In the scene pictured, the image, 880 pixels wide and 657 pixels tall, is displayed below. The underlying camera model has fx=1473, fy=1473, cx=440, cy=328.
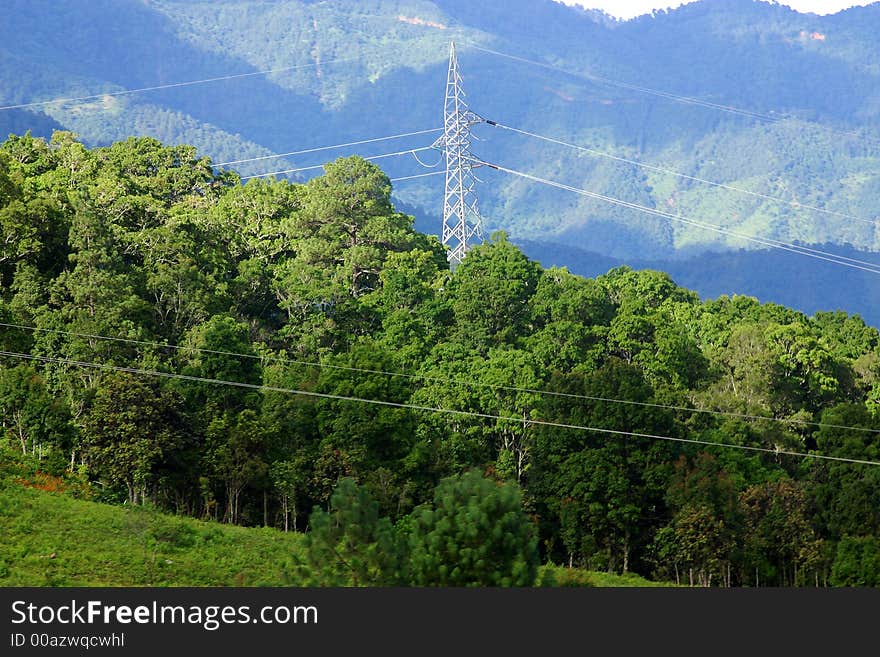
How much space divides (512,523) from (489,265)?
1356 inches

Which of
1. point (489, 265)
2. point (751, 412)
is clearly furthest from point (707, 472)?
point (489, 265)

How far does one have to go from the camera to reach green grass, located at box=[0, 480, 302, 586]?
1652 inches

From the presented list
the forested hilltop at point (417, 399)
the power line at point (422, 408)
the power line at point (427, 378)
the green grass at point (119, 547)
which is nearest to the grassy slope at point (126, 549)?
the green grass at point (119, 547)

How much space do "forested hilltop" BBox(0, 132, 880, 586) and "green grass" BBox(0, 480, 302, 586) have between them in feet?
9.79

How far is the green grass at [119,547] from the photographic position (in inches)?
1652

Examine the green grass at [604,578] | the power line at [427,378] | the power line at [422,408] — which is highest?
the power line at [427,378]

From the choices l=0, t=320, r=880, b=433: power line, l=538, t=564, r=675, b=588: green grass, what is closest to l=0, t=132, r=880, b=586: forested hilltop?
l=0, t=320, r=880, b=433: power line

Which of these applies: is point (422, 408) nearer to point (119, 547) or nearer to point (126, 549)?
point (126, 549)

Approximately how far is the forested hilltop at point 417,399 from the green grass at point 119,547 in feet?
9.79

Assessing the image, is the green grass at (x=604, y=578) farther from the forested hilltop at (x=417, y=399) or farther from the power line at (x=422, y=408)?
the power line at (x=422, y=408)

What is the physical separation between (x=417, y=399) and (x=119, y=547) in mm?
16090

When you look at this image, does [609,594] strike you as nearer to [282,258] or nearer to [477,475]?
[477,475]

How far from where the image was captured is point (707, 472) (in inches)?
2128

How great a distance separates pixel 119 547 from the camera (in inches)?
1766
